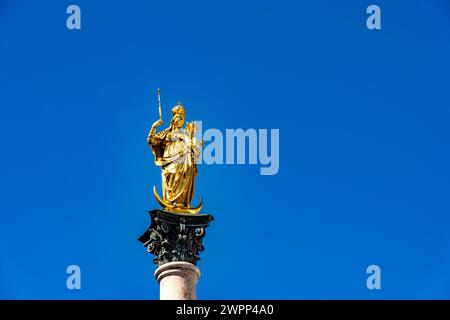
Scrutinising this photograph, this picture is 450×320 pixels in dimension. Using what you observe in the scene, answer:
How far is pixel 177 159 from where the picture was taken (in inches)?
1964

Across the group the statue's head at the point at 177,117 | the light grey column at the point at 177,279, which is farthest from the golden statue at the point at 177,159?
the light grey column at the point at 177,279

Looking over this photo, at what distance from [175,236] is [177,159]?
2789 millimetres

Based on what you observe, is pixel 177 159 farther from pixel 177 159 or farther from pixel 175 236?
pixel 175 236

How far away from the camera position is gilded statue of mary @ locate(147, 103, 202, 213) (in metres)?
49.3

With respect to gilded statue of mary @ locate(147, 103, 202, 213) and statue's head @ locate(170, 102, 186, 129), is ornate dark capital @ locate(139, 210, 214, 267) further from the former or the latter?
statue's head @ locate(170, 102, 186, 129)

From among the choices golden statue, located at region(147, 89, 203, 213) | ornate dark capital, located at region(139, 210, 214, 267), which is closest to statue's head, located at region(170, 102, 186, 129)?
golden statue, located at region(147, 89, 203, 213)

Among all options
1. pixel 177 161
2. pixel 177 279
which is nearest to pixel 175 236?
pixel 177 279

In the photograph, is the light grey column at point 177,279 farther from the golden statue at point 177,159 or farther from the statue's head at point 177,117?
the statue's head at point 177,117

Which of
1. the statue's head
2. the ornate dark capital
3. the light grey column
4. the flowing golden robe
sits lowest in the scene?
the light grey column

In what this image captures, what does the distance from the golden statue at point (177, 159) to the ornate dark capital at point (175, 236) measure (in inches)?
19.6
